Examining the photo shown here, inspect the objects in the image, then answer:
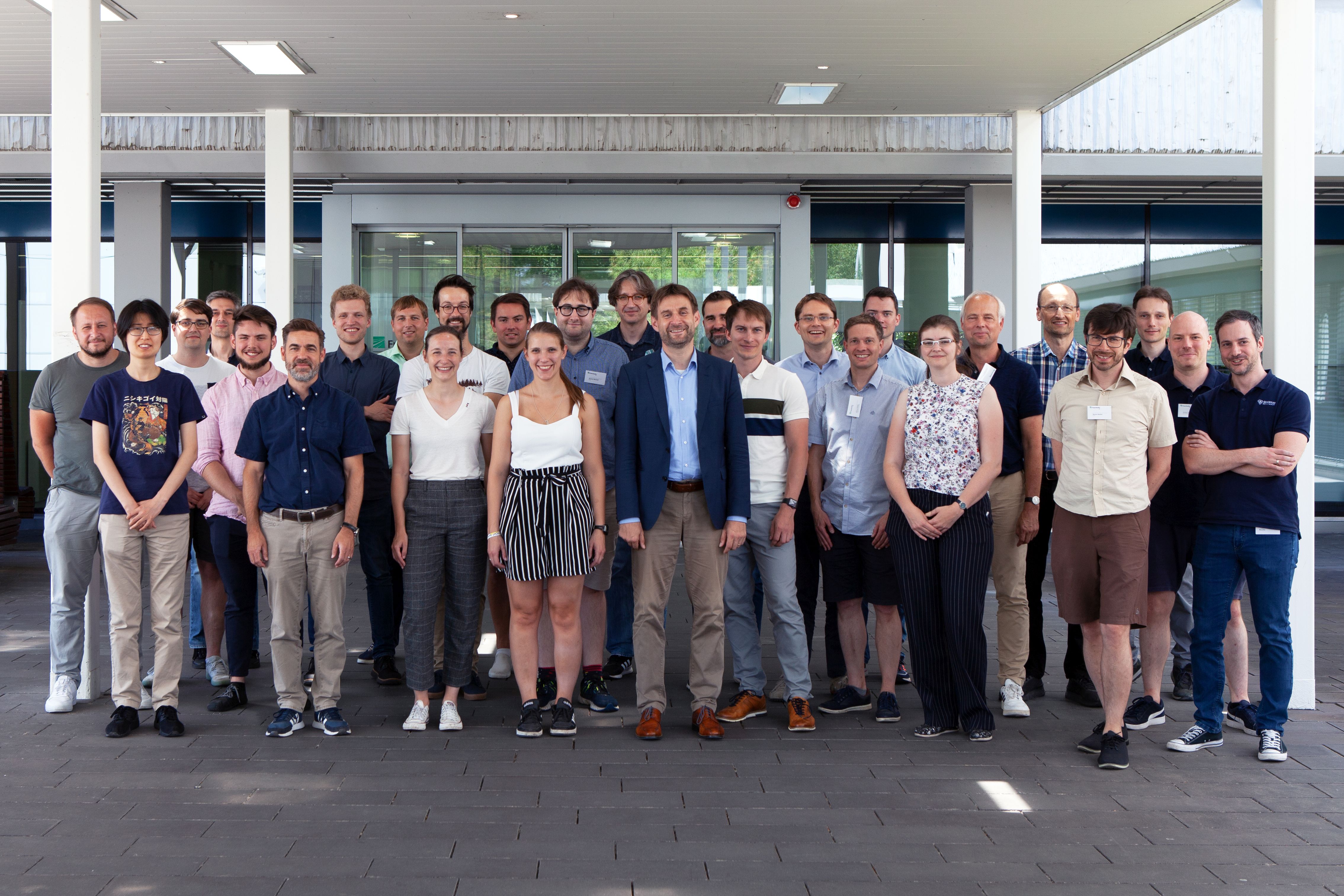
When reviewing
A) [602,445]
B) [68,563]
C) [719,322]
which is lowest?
[68,563]

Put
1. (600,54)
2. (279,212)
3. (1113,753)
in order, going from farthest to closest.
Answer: (279,212) → (600,54) → (1113,753)

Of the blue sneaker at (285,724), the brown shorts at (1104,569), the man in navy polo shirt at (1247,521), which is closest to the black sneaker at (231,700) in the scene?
the blue sneaker at (285,724)

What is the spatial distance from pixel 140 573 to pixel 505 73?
4620 mm

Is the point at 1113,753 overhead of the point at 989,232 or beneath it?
beneath

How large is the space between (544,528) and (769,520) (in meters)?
1.00

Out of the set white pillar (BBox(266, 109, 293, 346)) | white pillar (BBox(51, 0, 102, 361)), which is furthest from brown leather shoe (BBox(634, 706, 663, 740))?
white pillar (BBox(266, 109, 293, 346))

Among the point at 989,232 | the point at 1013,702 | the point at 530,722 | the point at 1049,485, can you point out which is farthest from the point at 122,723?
the point at 989,232

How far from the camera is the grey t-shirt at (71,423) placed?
4.96 metres

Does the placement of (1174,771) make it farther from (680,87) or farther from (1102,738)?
(680,87)

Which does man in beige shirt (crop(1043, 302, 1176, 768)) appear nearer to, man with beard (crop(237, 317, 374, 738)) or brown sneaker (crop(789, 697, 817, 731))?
brown sneaker (crop(789, 697, 817, 731))

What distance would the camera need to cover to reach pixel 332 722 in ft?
15.1

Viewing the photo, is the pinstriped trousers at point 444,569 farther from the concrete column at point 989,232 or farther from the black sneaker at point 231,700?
the concrete column at point 989,232

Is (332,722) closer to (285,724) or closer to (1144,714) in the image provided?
(285,724)

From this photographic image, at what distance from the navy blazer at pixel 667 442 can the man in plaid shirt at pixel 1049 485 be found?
166 centimetres
